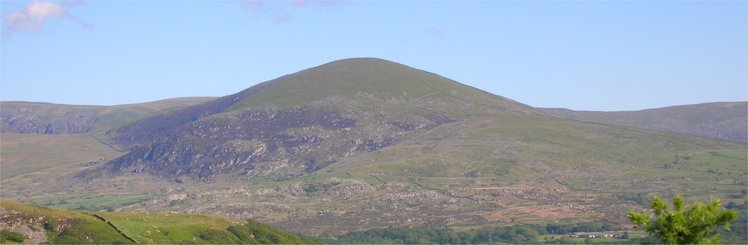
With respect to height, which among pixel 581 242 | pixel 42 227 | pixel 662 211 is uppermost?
pixel 662 211

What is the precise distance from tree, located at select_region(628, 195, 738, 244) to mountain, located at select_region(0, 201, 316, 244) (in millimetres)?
65267

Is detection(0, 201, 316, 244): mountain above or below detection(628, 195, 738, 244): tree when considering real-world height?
below

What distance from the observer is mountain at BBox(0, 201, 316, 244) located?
99500 mm

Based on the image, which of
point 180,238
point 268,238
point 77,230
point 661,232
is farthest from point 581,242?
point 661,232

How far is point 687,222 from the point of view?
46.0 meters

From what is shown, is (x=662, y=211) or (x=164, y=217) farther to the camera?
(x=164, y=217)

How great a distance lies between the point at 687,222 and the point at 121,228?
250 ft

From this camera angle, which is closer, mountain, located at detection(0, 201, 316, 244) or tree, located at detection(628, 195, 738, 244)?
tree, located at detection(628, 195, 738, 244)

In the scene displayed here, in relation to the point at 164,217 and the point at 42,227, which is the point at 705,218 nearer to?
the point at 42,227

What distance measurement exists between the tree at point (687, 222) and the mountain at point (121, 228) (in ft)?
214

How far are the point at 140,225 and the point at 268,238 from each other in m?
19.3

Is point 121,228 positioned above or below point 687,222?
below

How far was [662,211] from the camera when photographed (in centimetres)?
4656

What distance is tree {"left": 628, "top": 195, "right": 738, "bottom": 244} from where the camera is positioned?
4566 cm
